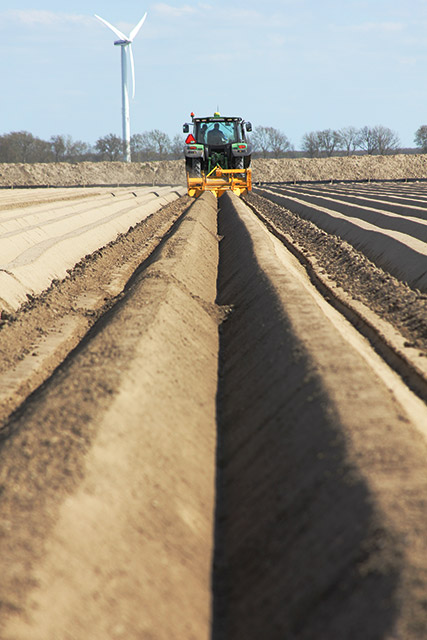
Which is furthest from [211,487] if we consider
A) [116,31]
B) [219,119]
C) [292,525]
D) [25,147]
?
[25,147]

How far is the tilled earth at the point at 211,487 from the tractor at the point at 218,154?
54.0ft

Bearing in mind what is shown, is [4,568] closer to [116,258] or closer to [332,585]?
[332,585]

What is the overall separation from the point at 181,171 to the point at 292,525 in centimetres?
6834

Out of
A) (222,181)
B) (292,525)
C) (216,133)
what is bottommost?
(292,525)

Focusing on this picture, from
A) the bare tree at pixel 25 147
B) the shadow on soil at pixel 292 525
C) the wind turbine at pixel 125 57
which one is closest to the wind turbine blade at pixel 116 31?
the wind turbine at pixel 125 57

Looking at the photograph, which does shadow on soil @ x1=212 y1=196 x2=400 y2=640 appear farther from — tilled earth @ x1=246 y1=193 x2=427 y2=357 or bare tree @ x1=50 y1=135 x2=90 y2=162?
bare tree @ x1=50 y1=135 x2=90 y2=162

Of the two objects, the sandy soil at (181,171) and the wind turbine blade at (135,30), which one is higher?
the wind turbine blade at (135,30)

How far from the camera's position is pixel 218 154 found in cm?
2314

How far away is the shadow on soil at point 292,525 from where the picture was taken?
8.31 feet

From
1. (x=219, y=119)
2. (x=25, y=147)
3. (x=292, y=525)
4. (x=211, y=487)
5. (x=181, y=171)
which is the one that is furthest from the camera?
(x=25, y=147)

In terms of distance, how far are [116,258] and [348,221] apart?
529cm

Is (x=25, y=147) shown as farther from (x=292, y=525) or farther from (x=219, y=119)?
(x=292, y=525)

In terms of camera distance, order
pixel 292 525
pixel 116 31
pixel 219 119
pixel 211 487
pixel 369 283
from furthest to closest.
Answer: pixel 116 31
pixel 219 119
pixel 369 283
pixel 211 487
pixel 292 525

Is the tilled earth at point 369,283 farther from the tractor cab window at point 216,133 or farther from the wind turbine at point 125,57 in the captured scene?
the wind turbine at point 125,57
